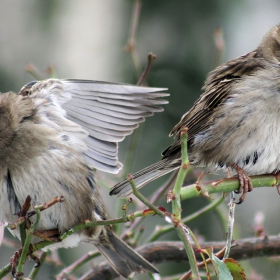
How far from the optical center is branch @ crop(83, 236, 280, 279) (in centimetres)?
309

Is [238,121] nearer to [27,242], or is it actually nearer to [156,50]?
[27,242]

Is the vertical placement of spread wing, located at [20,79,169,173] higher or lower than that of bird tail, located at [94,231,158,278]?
higher

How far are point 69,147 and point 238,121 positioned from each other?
91 cm

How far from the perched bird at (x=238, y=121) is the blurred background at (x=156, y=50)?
179cm

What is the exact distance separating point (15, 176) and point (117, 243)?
0.70 m

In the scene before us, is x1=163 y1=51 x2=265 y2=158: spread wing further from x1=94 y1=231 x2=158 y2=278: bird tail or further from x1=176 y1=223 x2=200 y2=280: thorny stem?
x1=176 y1=223 x2=200 y2=280: thorny stem

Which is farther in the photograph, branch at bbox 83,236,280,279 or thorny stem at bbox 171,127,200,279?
branch at bbox 83,236,280,279

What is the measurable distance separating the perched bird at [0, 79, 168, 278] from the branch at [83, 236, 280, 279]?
0.11m

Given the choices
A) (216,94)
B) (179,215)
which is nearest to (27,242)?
(179,215)

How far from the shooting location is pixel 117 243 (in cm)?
319

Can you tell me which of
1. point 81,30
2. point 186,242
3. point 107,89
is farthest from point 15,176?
point 81,30

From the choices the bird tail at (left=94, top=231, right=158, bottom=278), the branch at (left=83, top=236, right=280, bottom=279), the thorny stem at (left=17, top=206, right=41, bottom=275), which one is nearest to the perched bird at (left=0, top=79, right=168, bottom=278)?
the bird tail at (left=94, top=231, right=158, bottom=278)

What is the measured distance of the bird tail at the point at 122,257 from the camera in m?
3.01

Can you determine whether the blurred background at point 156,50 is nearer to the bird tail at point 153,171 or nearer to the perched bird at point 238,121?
the perched bird at point 238,121
